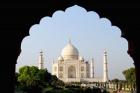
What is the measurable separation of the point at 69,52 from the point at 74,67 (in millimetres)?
7459

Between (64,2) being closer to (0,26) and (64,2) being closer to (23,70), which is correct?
(0,26)

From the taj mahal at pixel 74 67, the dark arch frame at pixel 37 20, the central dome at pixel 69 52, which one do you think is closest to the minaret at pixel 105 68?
the taj mahal at pixel 74 67

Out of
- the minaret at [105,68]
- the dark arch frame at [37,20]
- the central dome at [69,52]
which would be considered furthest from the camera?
the minaret at [105,68]

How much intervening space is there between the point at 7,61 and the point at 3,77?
0.79ft

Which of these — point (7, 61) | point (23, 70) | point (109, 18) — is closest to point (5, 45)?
point (7, 61)

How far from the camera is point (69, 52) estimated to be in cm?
6931

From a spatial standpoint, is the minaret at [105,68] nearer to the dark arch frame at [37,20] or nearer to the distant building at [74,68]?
the distant building at [74,68]

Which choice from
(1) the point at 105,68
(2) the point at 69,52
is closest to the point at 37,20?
(2) the point at 69,52

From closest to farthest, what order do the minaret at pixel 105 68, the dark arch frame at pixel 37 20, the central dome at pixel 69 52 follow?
the dark arch frame at pixel 37 20, the central dome at pixel 69 52, the minaret at pixel 105 68

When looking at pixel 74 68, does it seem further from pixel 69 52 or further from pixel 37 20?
pixel 37 20

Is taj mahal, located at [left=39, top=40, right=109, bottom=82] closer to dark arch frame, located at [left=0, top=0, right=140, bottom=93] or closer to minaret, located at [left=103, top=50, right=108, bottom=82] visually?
minaret, located at [left=103, top=50, right=108, bottom=82]

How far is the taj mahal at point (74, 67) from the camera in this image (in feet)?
233

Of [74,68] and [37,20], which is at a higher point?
[74,68]

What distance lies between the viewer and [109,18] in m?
5.43
